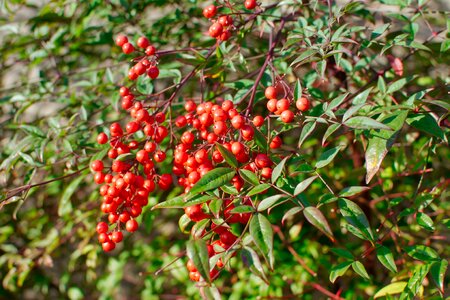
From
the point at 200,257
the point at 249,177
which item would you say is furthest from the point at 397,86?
the point at 200,257

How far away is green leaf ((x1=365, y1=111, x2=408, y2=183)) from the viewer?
871 millimetres

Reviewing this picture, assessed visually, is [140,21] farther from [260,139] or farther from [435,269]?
[435,269]

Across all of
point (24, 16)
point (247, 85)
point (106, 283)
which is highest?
point (247, 85)

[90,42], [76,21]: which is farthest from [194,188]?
[76,21]

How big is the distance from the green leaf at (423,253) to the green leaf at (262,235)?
0.38 m

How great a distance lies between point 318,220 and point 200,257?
19 cm

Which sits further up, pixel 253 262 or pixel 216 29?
pixel 216 29

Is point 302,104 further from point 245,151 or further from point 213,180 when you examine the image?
point 213,180

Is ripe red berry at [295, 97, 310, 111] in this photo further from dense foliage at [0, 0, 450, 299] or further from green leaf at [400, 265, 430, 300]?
green leaf at [400, 265, 430, 300]

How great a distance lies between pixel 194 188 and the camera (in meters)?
0.83

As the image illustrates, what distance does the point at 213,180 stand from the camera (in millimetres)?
853

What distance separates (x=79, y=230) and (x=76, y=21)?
727 millimetres

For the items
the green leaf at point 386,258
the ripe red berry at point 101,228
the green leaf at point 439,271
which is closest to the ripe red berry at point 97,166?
the ripe red berry at point 101,228

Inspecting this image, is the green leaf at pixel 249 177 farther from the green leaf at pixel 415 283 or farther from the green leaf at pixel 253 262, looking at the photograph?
the green leaf at pixel 415 283
